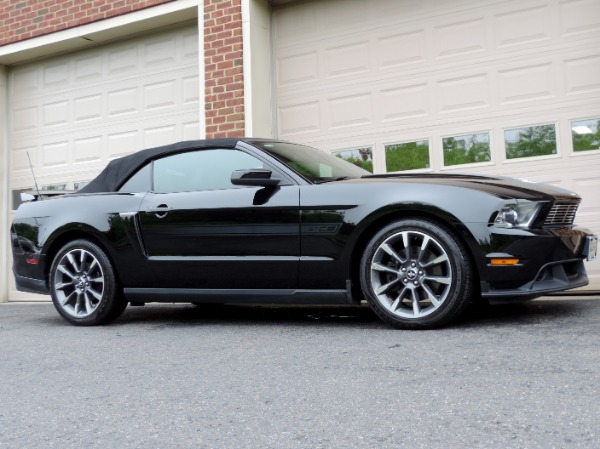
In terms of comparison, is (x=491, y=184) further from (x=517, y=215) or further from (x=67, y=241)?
(x=67, y=241)

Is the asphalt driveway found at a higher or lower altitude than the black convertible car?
lower

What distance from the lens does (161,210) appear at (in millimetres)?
5289

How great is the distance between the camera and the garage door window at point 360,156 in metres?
8.11

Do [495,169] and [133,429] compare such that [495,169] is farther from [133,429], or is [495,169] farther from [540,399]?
[133,429]

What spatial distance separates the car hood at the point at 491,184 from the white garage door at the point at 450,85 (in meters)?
2.50

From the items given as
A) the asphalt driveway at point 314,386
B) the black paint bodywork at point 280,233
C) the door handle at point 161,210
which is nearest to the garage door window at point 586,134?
the asphalt driveway at point 314,386

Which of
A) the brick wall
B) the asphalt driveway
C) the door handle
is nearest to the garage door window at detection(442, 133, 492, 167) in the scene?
the asphalt driveway

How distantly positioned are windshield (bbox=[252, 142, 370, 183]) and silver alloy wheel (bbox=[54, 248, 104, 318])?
5.37 feet

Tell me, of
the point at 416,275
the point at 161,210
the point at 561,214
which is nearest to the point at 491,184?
the point at 561,214

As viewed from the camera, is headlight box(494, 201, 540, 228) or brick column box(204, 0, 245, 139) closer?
headlight box(494, 201, 540, 228)

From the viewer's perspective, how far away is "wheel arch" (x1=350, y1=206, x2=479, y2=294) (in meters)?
4.35

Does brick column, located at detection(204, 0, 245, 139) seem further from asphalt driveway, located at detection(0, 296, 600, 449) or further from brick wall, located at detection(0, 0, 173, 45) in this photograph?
asphalt driveway, located at detection(0, 296, 600, 449)

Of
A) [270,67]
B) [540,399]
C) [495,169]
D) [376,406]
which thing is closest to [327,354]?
[376,406]

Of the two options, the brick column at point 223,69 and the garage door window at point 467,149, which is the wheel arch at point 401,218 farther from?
the brick column at point 223,69
